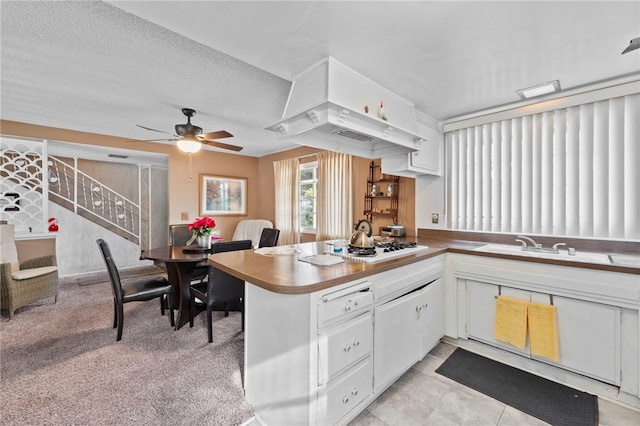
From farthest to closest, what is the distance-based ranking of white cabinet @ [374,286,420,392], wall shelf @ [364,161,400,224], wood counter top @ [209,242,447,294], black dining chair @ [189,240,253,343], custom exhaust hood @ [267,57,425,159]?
wall shelf @ [364,161,400,224] < black dining chair @ [189,240,253,343] < custom exhaust hood @ [267,57,425,159] < white cabinet @ [374,286,420,392] < wood counter top @ [209,242,447,294]

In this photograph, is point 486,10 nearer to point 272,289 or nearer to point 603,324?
point 272,289

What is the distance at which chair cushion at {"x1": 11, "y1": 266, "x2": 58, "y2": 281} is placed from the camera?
2.98m

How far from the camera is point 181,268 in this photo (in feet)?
9.11

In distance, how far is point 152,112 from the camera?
3314 mm

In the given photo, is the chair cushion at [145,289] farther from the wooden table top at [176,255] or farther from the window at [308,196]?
the window at [308,196]

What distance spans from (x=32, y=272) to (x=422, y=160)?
15.2 ft

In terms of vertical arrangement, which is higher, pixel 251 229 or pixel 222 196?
pixel 222 196

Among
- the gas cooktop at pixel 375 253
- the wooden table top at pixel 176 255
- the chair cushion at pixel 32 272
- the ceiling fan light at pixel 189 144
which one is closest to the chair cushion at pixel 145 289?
the wooden table top at pixel 176 255

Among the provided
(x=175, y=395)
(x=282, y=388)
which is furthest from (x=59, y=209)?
(x=282, y=388)

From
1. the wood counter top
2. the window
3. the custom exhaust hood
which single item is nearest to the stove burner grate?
the wood counter top

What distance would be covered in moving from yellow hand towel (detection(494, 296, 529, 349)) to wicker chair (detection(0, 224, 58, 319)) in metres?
4.84

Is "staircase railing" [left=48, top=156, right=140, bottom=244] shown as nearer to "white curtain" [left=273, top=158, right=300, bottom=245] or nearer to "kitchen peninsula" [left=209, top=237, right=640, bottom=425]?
"white curtain" [left=273, top=158, right=300, bottom=245]

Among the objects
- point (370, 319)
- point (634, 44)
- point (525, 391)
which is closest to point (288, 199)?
point (370, 319)

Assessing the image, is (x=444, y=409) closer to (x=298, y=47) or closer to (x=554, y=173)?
(x=554, y=173)
